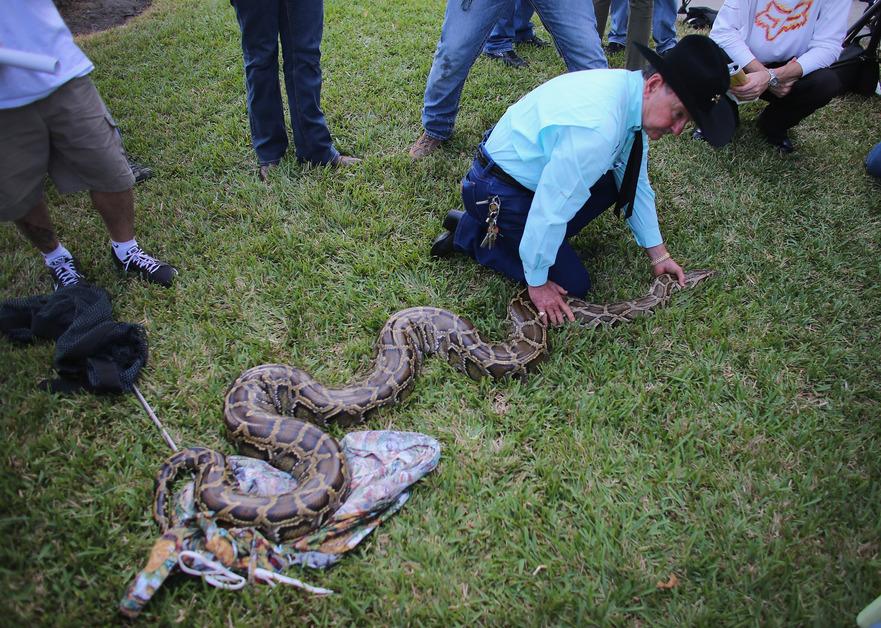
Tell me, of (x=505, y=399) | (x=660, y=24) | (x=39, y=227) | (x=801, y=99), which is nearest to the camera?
(x=505, y=399)

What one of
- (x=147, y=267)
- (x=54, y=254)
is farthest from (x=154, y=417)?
(x=54, y=254)

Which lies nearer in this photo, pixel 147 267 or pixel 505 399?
pixel 505 399

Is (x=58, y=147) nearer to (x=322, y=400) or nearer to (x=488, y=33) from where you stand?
(x=322, y=400)

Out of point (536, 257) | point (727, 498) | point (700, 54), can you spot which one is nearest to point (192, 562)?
point (536, 257)

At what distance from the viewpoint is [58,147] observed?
3.43 meters

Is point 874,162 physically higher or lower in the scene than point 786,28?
lower

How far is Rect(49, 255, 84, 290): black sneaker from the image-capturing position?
4121 millimetres

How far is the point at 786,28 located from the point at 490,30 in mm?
3003

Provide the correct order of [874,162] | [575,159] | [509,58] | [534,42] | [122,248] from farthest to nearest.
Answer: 1. [534,42]
2. [509,58]
3. [874,162]
4. [122,248]
5. [575,159]

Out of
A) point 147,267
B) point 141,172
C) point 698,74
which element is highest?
point 698,74

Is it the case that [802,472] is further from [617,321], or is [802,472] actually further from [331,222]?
[331,222]

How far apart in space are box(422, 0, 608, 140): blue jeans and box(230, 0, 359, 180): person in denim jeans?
46.4 inches

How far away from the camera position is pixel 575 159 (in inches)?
126

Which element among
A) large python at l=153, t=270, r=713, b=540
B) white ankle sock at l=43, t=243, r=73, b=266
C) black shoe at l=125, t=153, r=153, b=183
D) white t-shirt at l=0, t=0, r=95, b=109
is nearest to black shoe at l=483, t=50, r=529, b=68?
large python at l=153, t=270, r=713, b=540
